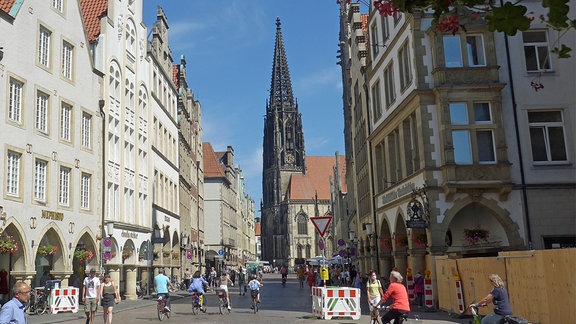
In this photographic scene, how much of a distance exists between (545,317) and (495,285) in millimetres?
4470

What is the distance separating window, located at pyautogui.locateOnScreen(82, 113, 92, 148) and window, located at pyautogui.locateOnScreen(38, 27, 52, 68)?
3.95m

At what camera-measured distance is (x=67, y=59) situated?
2850 centimetres

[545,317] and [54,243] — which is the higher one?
[54,243]

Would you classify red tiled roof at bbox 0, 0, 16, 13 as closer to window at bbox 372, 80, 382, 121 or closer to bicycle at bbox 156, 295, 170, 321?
bicycle at bbox 156, 295, 170, 321

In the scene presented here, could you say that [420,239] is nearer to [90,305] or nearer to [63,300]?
[90,305]

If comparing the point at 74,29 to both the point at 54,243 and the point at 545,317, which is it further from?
the point at 545,317

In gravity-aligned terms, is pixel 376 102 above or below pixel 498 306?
above

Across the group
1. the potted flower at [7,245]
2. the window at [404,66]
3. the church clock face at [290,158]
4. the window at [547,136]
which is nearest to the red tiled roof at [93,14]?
the potted flower at [7,245]

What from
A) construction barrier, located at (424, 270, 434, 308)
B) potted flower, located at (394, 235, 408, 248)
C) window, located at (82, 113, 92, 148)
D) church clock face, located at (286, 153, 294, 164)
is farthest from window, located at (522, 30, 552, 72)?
church clock face, located at (286, 153, 294, 164)

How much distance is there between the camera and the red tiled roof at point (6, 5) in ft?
77.4

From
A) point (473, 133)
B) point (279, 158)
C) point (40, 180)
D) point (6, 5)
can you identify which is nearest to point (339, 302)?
point (473, 133)

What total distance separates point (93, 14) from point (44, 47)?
28.4ft

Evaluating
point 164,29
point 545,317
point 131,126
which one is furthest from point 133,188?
point 545,317

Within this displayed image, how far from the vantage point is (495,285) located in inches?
420
